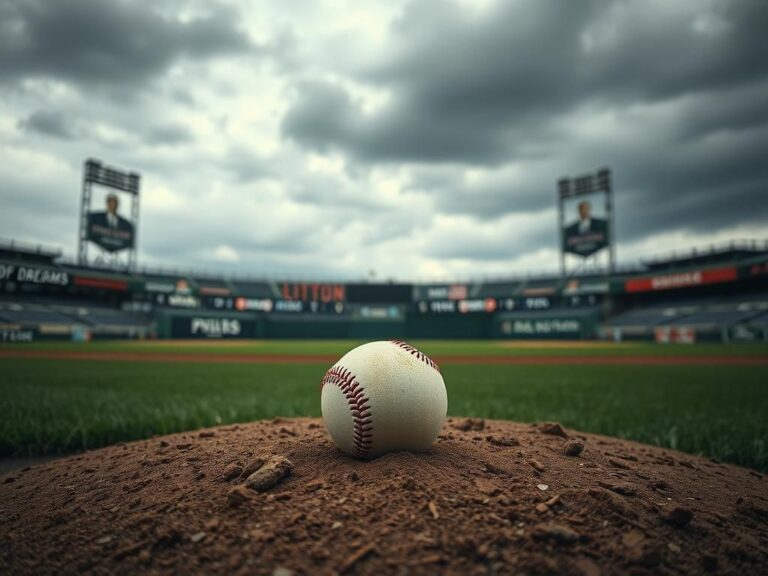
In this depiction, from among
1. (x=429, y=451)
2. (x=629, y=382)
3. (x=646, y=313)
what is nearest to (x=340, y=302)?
(x=646, y=313)

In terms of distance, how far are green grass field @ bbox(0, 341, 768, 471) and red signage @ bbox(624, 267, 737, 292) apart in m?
22.3

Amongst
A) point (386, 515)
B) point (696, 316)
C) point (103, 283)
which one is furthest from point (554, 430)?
point (103, 283)

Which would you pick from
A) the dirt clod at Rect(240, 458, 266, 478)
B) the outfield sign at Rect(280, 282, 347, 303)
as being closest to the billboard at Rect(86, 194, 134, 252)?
the outfield sign at Rect(280, 282, 347, 303)

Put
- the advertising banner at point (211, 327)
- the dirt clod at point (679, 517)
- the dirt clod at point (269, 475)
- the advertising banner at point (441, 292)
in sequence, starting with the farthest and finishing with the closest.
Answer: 1. the advertising banner at point (441, 292)
2. the advertising banner at point (211, 327)
3. the dirt clod at point (269, 475)
4. the dirt clod at point (679, 517)

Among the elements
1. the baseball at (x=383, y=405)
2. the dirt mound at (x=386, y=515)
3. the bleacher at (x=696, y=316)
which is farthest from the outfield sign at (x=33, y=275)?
the bleacher at (x=696, y=316)

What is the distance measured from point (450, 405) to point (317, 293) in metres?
36.8

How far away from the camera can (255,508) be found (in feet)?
4.52

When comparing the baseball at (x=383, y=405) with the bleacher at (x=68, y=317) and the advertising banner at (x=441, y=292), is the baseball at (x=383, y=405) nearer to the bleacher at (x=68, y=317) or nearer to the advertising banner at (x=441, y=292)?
the bleacher at (x=68, y=317)

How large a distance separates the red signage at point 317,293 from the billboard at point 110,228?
13269 millimetres

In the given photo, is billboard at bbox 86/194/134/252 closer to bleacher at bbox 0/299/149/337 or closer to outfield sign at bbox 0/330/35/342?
bleacher at bbox 0/299/149/337

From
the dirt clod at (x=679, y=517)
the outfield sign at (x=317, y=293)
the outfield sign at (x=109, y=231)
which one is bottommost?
the dirt clod at (x=679, y=517)

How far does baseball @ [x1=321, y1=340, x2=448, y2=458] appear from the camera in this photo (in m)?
1.79

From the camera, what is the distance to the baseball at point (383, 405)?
1792 millimetres

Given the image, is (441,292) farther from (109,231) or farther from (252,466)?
(252,466)
